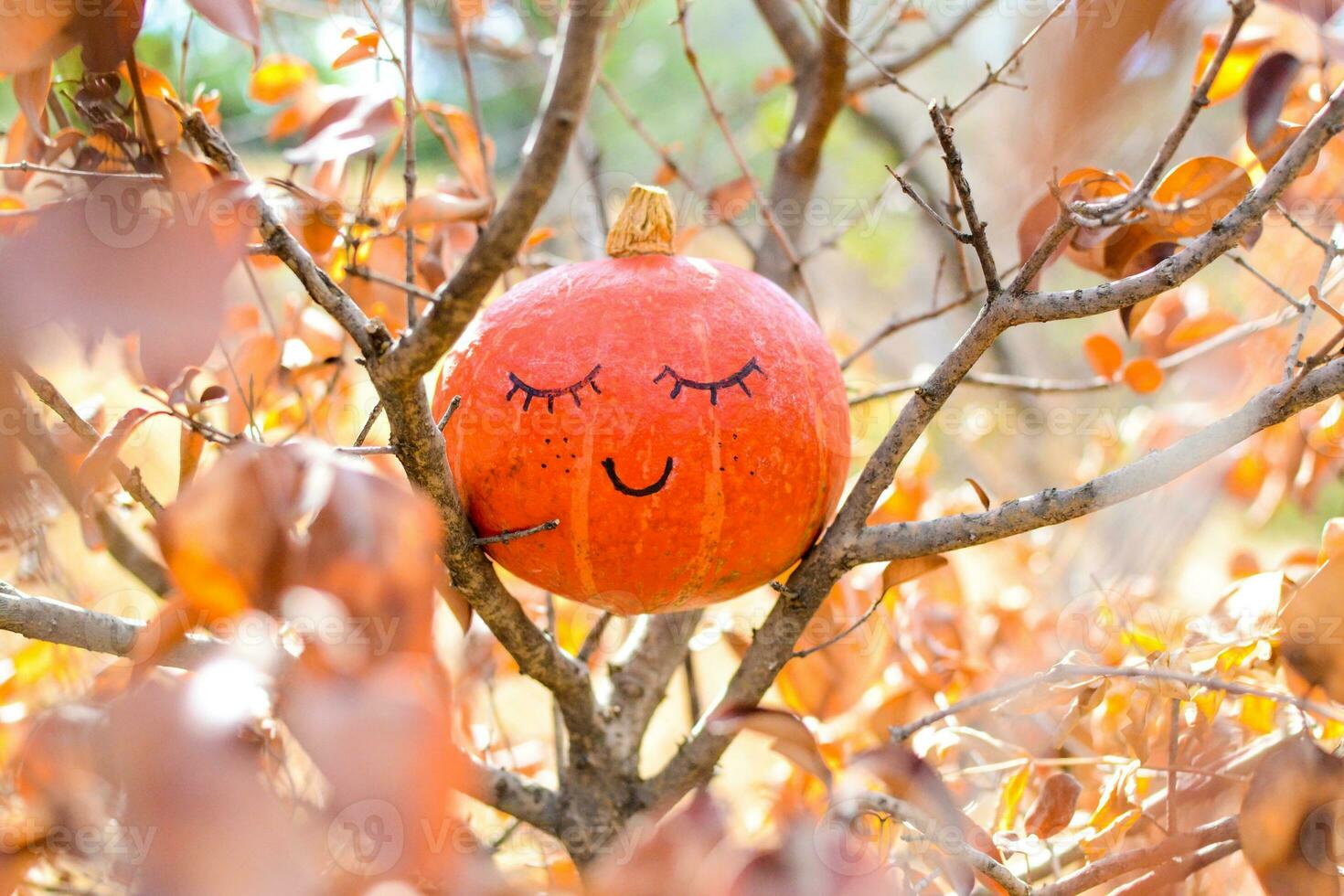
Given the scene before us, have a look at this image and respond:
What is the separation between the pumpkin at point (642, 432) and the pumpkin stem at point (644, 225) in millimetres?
36

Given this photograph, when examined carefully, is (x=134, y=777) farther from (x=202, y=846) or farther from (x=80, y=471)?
(x=80, y=471)

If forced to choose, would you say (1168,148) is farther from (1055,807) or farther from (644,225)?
(1055,807)

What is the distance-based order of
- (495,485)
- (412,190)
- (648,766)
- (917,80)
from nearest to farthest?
(495,485), (412,190), (648,766), (917,80)

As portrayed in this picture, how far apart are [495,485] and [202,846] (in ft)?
1.70

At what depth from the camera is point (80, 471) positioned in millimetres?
766

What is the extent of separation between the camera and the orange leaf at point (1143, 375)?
1.38m

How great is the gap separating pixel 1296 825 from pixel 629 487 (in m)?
0.57

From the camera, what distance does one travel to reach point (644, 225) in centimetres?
102

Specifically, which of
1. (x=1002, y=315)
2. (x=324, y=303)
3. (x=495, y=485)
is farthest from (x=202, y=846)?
(x=1002, y=315)

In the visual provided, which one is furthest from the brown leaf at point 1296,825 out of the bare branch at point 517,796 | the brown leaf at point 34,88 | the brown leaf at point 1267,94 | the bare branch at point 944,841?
the brown leaf at point 34,88

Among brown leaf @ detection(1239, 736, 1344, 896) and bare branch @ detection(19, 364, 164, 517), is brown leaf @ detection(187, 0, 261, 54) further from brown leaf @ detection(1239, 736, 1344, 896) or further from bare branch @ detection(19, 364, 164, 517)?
brown leaf @ detection(1239, 736, 1344, 896)

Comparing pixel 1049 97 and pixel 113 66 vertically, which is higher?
pixel 113 66

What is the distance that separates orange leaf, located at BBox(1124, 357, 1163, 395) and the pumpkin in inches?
24.0

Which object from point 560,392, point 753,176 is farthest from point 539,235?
point 560,392
